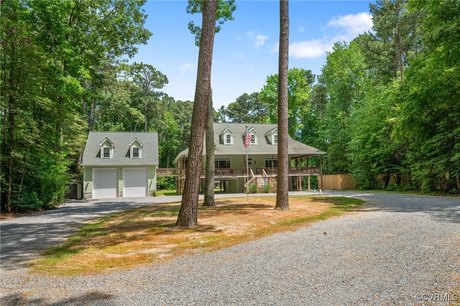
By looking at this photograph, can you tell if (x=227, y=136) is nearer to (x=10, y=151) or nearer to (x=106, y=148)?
(x=106, y=148)

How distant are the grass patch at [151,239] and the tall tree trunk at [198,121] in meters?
0.64

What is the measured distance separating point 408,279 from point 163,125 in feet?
159

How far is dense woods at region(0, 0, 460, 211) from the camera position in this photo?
655 inches

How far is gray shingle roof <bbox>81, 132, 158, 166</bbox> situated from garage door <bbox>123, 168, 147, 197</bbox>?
2.63ft

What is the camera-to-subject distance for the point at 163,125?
51062 mm

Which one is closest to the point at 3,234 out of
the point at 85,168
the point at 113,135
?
the point at 85,168

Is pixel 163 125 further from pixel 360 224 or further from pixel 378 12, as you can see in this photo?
pixel 360 224

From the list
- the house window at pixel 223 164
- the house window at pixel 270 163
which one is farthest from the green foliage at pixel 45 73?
the house window at pixel 270 163

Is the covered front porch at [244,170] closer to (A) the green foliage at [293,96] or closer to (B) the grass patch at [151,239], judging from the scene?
(A) the green foliage at [293,96]

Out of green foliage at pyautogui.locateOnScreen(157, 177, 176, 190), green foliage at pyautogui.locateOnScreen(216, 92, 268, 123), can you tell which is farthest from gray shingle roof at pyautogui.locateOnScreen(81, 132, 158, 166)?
green foliage at pyautogui.locateOnScreen(216, 92, 268, 123)

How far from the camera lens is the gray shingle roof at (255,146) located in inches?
1308

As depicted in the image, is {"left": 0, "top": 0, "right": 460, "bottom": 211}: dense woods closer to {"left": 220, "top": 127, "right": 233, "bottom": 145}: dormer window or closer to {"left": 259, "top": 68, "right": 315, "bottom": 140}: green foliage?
{"left": 259, "top": 68, "right": 315, "bottom": 140}: green foliage

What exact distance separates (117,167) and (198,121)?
2411 cm

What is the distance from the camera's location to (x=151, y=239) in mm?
8523
